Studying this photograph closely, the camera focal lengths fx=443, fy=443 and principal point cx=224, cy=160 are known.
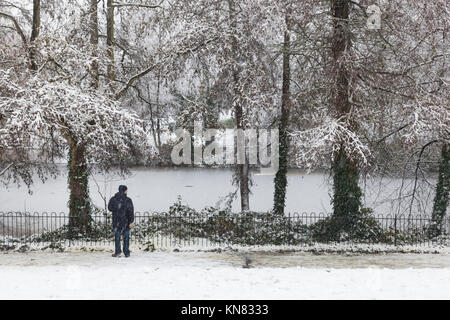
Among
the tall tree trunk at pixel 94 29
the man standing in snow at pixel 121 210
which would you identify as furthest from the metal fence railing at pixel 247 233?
the tall tree trunk at pixel 94 29

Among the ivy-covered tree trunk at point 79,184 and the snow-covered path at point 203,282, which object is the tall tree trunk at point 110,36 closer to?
the ivy-covered tree trunk at point 79,184

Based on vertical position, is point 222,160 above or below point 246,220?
above

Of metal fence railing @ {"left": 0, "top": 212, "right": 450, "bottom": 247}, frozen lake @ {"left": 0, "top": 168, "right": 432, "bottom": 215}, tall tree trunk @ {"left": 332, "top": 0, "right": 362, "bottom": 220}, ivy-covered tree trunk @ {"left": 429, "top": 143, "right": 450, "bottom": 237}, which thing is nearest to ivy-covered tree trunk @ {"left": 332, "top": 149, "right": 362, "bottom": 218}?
tall tree trunk @ {"left": 332, "top": 0, "right": 362, "bottom": 220}

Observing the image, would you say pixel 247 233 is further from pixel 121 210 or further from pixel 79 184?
pixel 79 184

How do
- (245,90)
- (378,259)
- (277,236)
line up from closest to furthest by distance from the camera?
(378,259), (277,236), (245,90)

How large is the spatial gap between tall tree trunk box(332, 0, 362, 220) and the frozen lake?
376cm

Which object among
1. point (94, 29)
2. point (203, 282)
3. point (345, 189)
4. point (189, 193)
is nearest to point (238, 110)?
point (345, 189)

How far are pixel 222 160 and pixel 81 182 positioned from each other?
654cm

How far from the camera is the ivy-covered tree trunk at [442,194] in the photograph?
14.9 m

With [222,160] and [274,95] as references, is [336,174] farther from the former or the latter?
[222,160]

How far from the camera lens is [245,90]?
15.0m

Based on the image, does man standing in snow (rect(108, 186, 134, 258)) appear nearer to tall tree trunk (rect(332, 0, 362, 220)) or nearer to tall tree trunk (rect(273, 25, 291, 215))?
tall tree trunk (rect(332, 0, 362, 220))

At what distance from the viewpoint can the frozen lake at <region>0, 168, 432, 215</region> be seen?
23.4m
